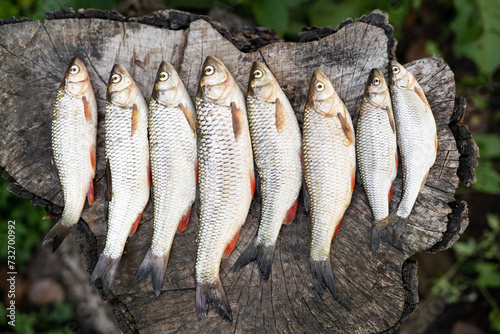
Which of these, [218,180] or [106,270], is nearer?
[218,180]

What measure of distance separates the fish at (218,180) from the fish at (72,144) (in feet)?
3.54

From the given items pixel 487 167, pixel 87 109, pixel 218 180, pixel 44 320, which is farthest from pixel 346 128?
pixel 44 320

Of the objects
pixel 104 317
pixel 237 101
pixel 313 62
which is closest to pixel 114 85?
pixel 237 101

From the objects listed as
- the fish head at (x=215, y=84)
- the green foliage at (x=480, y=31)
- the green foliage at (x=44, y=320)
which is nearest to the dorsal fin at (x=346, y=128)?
the fish head at (x=215, y=84)

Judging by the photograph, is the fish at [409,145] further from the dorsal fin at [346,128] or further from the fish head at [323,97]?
the fish head at [323,97]

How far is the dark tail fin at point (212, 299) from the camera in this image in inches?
103

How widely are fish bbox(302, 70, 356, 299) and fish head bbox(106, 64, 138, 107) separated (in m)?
1.55

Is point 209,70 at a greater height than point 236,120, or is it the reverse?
point 209,70

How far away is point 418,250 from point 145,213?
2.35 meters

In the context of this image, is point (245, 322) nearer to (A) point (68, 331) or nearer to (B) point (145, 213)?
(B) point (145, 213)

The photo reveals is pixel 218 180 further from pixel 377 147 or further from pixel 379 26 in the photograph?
pixel 379 26

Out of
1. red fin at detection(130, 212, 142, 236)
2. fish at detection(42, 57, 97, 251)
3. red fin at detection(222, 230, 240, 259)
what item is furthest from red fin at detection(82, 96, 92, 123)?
red fin at detection(222, 230, 240, 259)

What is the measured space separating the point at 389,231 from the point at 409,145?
0.70m

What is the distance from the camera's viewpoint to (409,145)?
8.59 ft
